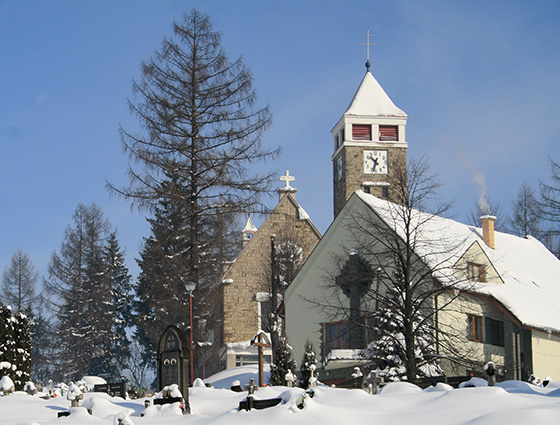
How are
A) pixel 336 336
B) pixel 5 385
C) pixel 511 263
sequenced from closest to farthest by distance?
pixel 5 385 → pixel 336 336 → pixel 511 263

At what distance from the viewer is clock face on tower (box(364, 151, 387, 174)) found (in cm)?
5472

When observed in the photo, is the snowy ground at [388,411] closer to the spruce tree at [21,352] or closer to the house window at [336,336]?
the spruce tree at [21,352]

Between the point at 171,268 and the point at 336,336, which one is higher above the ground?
the point at 171,268

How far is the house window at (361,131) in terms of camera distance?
55938 millimetres

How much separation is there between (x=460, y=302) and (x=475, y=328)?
1269 millimetres

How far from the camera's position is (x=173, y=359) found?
18828 millimetres

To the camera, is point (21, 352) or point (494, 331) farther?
point (494, 331)

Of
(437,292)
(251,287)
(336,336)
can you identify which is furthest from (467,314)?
(251,287)

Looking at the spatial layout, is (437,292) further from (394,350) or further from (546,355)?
(546,355)

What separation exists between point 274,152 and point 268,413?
66.4 feet

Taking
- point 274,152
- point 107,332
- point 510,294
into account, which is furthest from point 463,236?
point 107,332

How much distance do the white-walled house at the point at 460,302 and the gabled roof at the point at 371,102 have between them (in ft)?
69.7

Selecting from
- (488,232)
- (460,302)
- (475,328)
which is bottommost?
(475,328)

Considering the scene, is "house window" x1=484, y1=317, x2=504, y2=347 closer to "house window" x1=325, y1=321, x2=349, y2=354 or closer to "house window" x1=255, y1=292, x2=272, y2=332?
"house window" x1=325, y1=321, x2=349, y2=354
